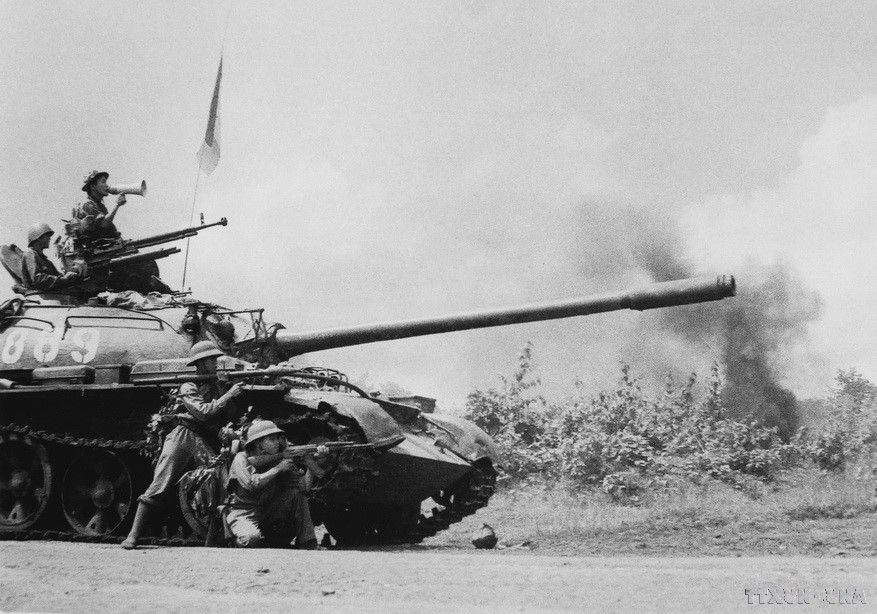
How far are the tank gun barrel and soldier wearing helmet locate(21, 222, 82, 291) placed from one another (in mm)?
2475

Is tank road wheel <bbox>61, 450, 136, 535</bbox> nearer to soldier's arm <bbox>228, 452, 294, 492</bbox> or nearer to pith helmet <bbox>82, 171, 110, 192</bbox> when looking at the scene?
soldier's arm <bbox>228, 452, 294, 492</bbox>

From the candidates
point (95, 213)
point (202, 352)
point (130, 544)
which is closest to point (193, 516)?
point (130, 544)

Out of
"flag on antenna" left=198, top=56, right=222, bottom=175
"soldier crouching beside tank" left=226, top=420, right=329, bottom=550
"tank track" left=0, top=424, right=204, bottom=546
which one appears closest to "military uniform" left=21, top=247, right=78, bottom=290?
"tank track" left=0, top=424, right=204, bottom=546

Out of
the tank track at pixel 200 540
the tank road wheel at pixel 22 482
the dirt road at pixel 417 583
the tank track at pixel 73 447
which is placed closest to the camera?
the dirt road at pixel 417 583

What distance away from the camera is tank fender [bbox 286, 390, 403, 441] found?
28.7ft

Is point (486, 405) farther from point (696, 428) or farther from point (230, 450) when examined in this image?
point (230, 450)

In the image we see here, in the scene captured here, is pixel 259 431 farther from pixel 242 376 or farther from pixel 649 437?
pixel 649 437

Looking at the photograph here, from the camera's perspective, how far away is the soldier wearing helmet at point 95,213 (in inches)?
429

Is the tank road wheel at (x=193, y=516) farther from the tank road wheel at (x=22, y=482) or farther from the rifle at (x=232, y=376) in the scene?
the tank road wheel at (x=22, y=482)

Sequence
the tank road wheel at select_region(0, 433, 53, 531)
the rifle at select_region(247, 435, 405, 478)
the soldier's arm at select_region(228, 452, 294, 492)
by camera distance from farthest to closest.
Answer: the tank road wheel at select_region(0, 433, 53, 531), the rifle at select_region(247, 435, 405, 478), the soldier's arm at select_region(228, 452, 294, 492)

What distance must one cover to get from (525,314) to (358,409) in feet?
6.29

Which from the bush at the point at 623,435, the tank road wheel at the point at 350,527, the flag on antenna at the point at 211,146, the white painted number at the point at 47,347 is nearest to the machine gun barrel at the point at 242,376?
the white painted number at the point at 47,347

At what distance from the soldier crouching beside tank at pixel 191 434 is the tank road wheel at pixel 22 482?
5.26 ft

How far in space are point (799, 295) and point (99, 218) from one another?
7.75m
